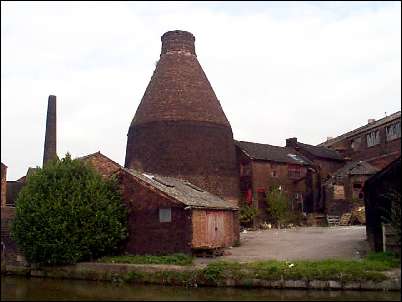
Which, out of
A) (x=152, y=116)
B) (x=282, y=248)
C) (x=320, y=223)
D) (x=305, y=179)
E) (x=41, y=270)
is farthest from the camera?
(x=305, y=179)

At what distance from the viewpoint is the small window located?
79.0ft

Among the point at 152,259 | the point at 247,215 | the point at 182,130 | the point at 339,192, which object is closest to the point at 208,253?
the point at 152,259

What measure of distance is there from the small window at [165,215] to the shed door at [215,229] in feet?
6.80

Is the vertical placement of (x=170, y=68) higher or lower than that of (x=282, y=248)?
higher

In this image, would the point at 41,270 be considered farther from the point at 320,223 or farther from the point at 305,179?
the point at 305,179

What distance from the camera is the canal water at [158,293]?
51.2 ft

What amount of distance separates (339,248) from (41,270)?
44.1 ft

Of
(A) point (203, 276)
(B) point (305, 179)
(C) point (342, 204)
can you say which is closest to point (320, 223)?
(C) point (342, 204)

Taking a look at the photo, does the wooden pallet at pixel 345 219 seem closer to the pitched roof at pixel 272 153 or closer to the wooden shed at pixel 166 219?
the pitched roof at pixel 272 153

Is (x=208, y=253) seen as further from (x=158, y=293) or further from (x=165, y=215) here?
(x=158, y=293)

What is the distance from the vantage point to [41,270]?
2314cm

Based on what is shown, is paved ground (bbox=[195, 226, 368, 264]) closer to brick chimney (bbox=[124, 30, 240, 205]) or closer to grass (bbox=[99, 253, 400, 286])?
grass (bbox=[99, 253, 400, 286])

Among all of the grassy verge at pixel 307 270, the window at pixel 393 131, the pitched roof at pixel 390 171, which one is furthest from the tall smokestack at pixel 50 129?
the window at pixel 393 131

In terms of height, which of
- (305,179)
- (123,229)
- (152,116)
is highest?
(152,116)
